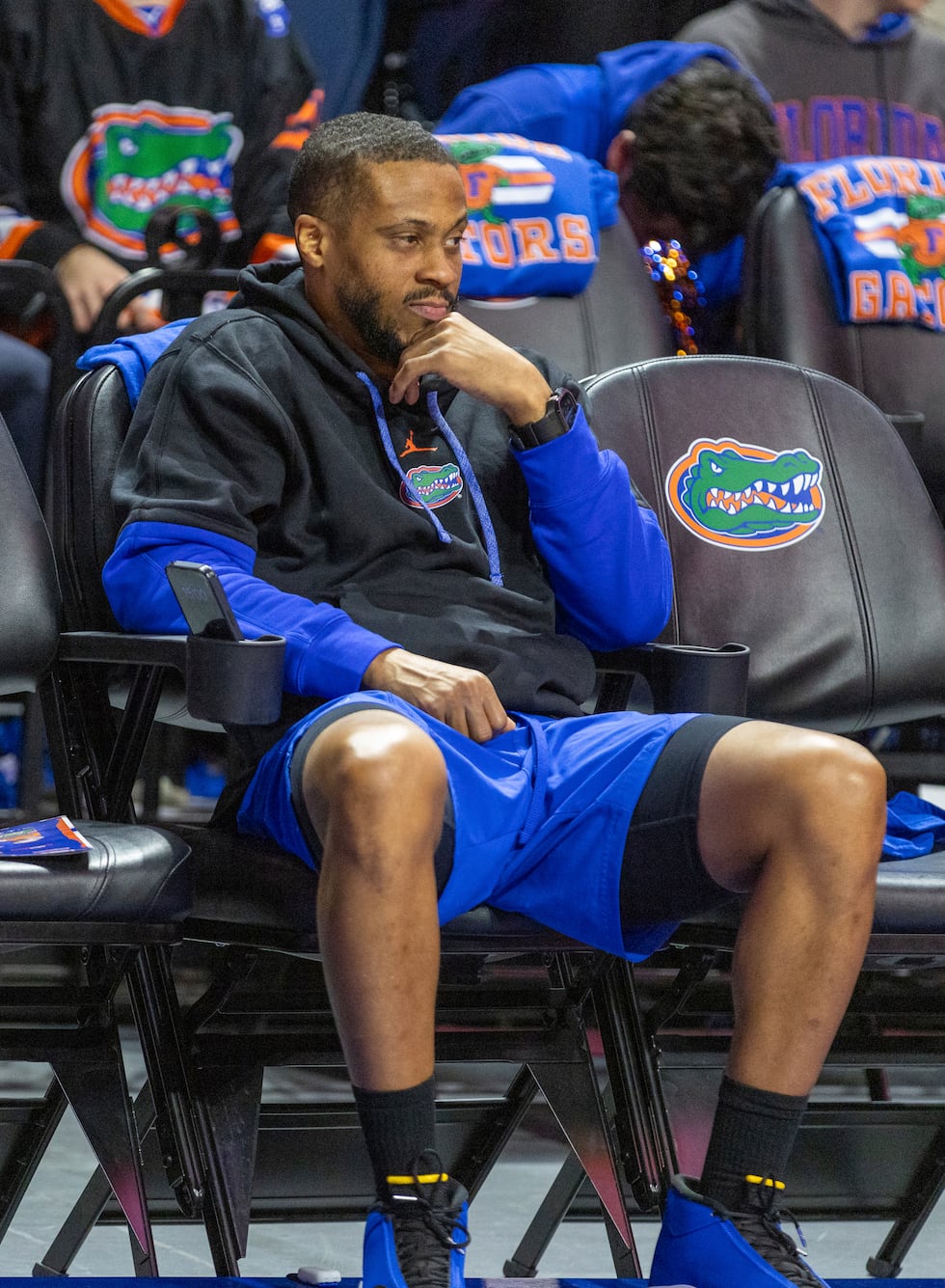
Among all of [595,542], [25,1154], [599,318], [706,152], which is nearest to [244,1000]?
[25,1154]

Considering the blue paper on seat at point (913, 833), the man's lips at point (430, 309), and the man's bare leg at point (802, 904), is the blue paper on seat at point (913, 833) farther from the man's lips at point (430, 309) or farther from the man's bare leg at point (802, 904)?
the man's lips at point (430, 309)

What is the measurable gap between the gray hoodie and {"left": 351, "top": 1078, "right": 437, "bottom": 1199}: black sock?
2630 millimetres

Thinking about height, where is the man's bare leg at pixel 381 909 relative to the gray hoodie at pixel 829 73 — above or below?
below

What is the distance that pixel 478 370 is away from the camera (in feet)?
5.89

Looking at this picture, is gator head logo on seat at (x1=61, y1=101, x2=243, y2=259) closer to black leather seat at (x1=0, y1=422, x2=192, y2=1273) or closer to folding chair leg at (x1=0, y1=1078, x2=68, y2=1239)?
black leather seat at (x1=0, y1=422, x2=192, y2=1273)

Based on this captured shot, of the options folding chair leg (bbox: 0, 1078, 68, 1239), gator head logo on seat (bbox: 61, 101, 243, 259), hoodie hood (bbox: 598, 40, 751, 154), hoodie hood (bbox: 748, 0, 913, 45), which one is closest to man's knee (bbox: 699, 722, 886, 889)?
folding chair leg (bbox: 0, 1078, 68, 1239)

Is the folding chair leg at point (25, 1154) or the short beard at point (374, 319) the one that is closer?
the folding chair leg at point (25, 1154)

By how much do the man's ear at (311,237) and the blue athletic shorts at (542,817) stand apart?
56cm

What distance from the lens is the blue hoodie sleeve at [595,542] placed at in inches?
72.1

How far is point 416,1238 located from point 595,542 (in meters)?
0.77

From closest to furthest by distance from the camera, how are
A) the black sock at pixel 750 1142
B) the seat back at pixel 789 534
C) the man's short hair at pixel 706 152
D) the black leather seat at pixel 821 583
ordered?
the black sock at pixel 750 1142 < the black leather seat at pixel 821 583 < the seat back at pixel 789 534 < the man's short hair at pixel 706 152

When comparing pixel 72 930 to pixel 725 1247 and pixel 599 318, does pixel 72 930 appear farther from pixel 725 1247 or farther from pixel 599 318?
pixel 599 318

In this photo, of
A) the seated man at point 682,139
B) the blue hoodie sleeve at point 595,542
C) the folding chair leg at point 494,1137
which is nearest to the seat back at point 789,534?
the blue hoodie sleeve at point 595,542

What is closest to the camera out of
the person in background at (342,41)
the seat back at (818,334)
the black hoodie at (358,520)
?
the black hoodie at (358,520)
